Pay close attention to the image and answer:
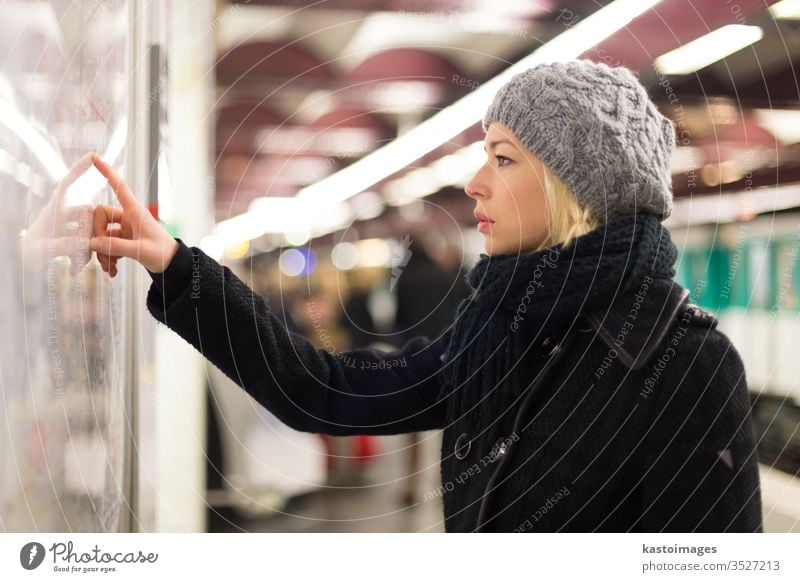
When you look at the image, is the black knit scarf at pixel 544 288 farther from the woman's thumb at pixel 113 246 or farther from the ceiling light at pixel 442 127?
the woman's thumb at pixel 113 246

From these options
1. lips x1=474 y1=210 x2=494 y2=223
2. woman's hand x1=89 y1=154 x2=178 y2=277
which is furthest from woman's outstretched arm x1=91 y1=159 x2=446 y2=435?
lips x1=474 y1=210 x2=494 y2=223

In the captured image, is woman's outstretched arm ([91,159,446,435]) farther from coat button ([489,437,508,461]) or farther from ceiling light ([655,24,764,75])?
ceiling light ([655,24,764,75])

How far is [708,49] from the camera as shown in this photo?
0.65 meters

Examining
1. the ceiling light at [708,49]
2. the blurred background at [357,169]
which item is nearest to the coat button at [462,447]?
the blurred background at [357,169]

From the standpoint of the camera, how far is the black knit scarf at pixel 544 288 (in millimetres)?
500

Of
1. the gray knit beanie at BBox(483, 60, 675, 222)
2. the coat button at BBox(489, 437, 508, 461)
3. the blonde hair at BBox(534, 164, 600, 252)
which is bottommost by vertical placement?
the coat button at BBox(489, 437, 508, 461)

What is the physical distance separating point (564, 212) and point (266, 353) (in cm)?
24

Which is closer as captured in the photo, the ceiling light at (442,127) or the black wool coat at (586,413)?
the black wool coat at (586,413)

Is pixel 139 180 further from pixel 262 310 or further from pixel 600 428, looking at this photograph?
pixel 600 428

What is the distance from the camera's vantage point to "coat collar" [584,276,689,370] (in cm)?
49

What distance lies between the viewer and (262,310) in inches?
20.6

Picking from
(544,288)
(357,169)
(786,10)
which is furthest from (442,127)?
(786,10)
